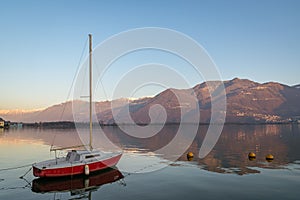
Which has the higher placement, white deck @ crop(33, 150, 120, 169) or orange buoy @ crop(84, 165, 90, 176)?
white deck @ crop(33, 150, 120, 169)

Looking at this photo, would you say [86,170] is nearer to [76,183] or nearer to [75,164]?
[75,164]

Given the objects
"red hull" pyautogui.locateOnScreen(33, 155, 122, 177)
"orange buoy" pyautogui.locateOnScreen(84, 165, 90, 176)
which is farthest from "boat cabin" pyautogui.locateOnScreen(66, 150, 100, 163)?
"orange buoy" pyautogui.locateOnScreen(84, 165, 90, 176)

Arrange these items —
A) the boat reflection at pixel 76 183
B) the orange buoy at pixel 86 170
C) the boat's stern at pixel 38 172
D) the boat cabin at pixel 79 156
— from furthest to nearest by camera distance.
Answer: the boat cabin at pixel 79 156
the orange buoy at pixel 86 170
the boat's stern at pixel 38 172
the boat reflection at pixel 76 183

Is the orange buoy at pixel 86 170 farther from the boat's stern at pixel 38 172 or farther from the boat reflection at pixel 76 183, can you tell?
the boat's stern at pixel 38 172

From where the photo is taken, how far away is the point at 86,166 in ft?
112

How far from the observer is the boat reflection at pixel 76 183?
29328mm

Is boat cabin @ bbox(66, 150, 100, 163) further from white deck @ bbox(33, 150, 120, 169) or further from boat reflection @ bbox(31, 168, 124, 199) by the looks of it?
boat reflection @ bbox(31, 168, 124, 199)

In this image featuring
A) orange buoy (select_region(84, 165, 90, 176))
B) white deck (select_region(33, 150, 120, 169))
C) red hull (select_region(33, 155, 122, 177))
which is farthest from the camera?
orange buoy (select_region(84, 165, 90, 176))

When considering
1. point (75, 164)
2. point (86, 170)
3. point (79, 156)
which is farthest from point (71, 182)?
point (79, 156)

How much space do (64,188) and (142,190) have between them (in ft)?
30.2

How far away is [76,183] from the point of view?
31.9 meters

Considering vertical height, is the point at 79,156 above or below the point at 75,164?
above

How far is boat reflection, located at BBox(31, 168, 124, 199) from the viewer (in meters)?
29.3

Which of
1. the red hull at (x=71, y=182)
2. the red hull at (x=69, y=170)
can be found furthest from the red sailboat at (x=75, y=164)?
the red hull at (x=71, y=182)
